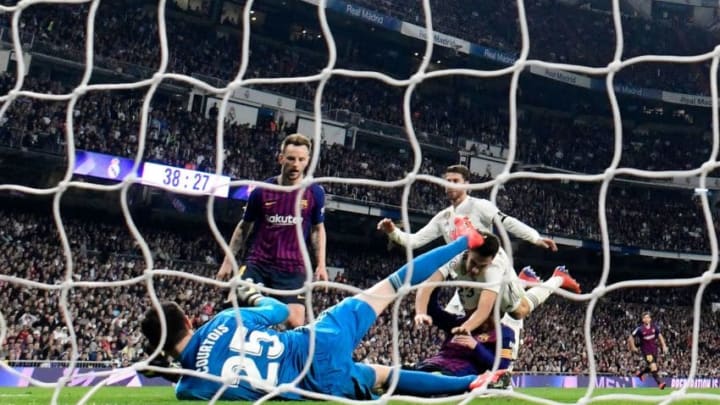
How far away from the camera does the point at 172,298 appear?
1630cm

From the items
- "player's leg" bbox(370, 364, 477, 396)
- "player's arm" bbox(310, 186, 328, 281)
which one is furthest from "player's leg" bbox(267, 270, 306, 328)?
"player's leg" bbox(370, 364, 477, 396)

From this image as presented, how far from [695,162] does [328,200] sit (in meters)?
18.5

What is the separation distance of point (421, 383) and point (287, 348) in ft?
2.69

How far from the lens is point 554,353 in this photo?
69.5 ft

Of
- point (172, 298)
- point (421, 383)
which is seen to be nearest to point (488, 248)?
point (421, 383)

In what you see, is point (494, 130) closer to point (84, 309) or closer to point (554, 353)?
point (554, 353)

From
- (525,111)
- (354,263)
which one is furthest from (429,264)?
(525,111)

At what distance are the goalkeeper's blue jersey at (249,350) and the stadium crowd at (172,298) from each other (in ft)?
23.8

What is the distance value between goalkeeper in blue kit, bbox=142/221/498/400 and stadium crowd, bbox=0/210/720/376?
23.5 ft

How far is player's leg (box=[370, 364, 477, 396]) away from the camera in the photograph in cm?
428

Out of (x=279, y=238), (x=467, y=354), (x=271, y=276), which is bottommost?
(x=467, y=354)

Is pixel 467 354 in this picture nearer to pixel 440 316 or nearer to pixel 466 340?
pixel 466 340

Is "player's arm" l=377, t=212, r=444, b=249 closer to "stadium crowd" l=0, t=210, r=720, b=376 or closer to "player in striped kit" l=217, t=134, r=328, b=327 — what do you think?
"player in striped kit" l=217, t=134, r=328, b=327

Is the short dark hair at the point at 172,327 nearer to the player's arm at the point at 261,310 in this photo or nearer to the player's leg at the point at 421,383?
the player's arm at the point at 261,310
